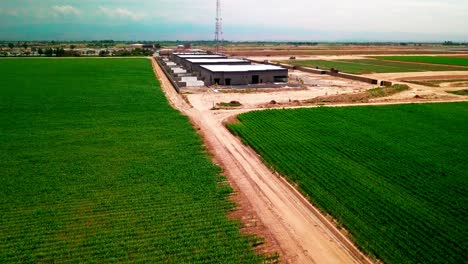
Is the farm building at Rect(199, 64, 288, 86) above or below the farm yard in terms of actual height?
below

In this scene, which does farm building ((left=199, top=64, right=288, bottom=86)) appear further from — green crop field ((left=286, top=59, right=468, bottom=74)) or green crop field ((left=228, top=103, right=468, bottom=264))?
green crop field ((left=286, top=59, right=468, bottom=74))

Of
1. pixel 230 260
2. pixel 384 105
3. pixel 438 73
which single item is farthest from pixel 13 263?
pixel 438 73

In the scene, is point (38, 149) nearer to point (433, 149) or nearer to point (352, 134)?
point (352, 134)

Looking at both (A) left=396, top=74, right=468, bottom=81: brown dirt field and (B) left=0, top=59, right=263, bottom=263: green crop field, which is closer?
(B) left=0, top=59, right=263, bottom=263: green crop field

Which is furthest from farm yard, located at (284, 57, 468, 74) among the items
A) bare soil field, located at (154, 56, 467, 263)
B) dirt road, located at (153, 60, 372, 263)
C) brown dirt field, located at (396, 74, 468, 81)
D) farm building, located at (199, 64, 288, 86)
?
dirt road, located at (153, 60, 372, 263)

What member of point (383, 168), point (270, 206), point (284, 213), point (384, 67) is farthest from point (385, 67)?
point (284, 213)

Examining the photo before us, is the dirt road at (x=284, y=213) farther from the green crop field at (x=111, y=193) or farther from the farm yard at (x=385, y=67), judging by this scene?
the farm yard at (x=385, y=67)
